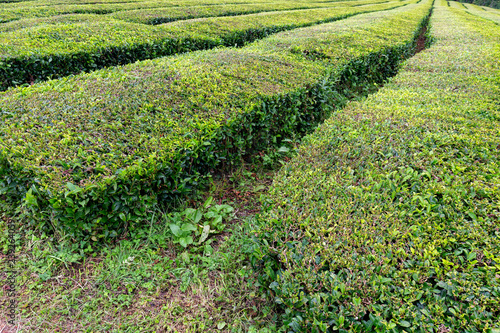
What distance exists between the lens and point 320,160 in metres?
2.90

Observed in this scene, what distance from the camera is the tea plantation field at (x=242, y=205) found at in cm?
179

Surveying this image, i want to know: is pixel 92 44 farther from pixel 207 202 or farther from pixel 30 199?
pixel 207 202

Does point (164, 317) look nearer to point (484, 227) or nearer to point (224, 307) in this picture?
point (224, 307)

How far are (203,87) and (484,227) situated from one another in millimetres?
3652

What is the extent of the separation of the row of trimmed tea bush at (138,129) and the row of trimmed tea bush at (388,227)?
41.9 inches

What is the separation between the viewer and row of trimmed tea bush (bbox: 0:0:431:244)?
8.70 ft

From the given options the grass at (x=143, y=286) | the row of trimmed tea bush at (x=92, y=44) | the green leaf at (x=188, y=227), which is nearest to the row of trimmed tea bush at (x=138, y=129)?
the grass at (x=143, y=286)

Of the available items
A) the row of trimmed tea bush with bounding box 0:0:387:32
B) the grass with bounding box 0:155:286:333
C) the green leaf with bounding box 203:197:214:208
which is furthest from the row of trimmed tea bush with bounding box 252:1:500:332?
the row of trimmed tea bush with bounding box 0:0:387:32

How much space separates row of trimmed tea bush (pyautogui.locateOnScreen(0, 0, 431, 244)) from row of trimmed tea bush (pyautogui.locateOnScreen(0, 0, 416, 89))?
2252mm

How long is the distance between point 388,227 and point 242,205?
6.52ft

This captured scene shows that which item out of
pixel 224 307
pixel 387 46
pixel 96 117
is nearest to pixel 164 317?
pixel 224 307

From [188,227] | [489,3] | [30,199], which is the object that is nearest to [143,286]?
[188,227]

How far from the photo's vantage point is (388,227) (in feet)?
6.77

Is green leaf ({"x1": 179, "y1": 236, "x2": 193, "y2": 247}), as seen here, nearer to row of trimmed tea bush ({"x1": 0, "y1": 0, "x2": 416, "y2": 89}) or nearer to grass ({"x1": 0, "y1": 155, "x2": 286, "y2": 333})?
grass ({"x1": 0, "y1": 155, "x2": 286, "y2": 333})
